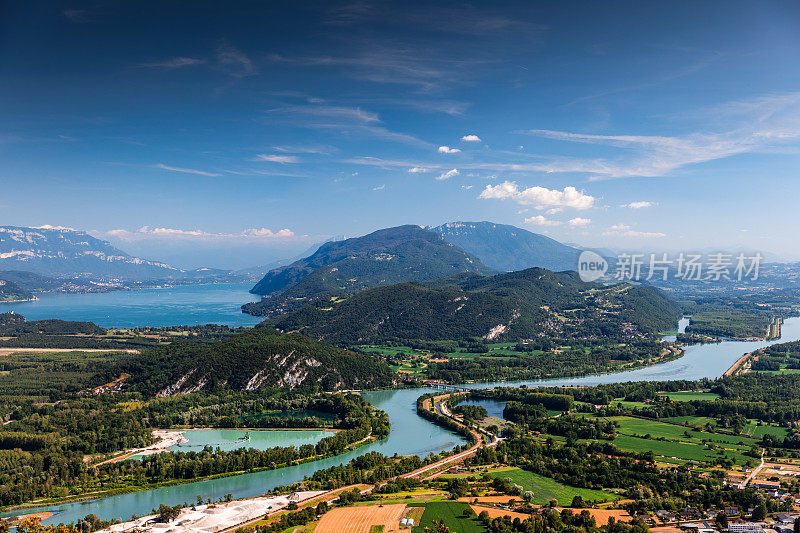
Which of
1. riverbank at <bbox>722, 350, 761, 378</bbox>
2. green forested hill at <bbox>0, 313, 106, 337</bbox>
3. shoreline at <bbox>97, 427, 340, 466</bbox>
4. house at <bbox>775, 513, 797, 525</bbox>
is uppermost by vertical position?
riverbank at <bbox>722, 350, 761, 378</bbox>

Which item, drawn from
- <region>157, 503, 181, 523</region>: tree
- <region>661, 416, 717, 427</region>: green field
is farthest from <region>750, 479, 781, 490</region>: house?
<region>157, 503, 181, 523</region>: tree

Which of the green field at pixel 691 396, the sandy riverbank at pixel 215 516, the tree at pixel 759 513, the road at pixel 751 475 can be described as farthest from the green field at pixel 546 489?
the green field at pixel 691 396

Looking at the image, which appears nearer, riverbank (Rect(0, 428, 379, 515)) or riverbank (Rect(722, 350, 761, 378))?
riverbank (Rect(0, 428, 379, 515))

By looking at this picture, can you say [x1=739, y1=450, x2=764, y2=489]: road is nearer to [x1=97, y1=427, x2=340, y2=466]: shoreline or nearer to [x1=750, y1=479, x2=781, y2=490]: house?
[x1=750, y1=479, x2=781, y2=490]: house

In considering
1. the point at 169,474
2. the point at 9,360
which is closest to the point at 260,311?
the point at 9,360

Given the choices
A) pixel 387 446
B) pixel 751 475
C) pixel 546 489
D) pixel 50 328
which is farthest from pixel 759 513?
pixel 50 328
